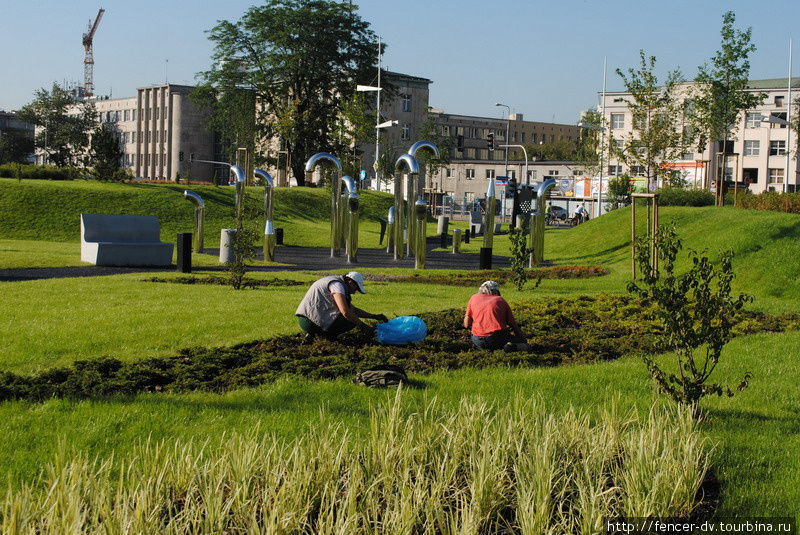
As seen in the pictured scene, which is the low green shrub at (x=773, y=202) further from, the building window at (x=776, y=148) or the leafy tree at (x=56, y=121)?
the leafy tree at (x=56, y=121)

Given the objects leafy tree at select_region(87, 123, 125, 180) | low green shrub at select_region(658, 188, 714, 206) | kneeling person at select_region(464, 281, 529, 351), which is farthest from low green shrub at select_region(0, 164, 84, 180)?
kneeling person at select_region(464, 281, 529, 351)

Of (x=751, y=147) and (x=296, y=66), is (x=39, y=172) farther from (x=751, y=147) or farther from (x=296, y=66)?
(x=751, y=147)

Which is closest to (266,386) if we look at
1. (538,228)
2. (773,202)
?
(538,228)

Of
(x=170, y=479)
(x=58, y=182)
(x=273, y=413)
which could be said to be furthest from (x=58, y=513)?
(x=58, y=182)

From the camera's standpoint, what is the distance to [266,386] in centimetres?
899

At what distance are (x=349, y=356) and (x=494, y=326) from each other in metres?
1.90

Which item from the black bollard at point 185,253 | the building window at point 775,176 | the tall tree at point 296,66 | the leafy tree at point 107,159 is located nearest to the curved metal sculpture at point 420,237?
the black bollard at point 185,253

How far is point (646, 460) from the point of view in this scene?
5797 millimetres

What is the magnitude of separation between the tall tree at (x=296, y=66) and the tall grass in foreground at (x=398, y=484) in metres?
58.7

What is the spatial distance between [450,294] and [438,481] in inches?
500

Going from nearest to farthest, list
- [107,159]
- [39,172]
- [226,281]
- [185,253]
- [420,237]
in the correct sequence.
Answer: [226,281], [185,253], [420,237], [39,172], [107,159]

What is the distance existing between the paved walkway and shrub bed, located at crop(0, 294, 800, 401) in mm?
10213

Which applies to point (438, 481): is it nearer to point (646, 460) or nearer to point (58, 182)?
point (646, 460)

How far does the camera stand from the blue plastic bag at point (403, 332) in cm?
1161
